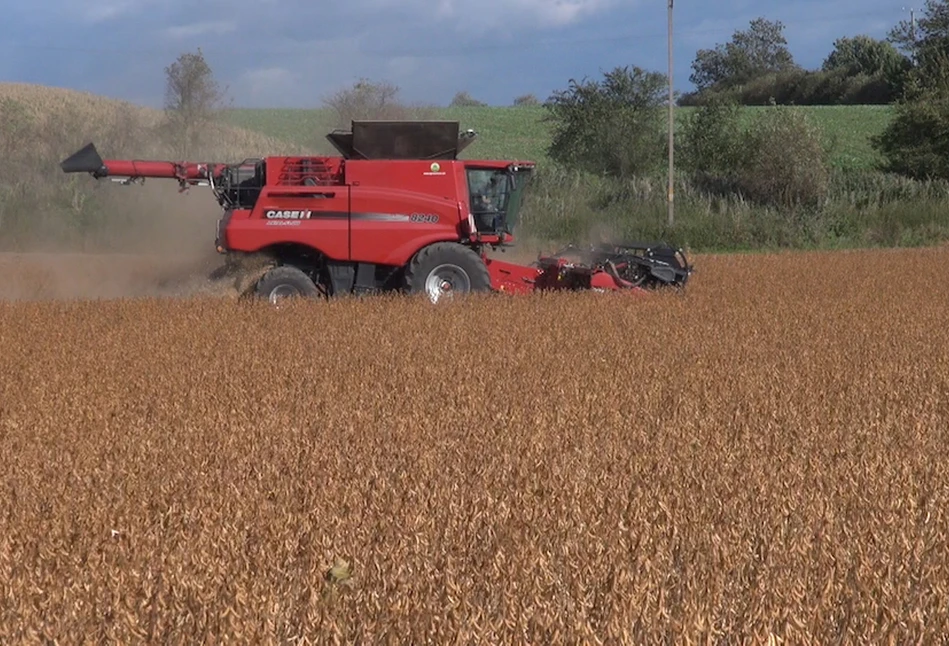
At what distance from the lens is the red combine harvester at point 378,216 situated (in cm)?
1311

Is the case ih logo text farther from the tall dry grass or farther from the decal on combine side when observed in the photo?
the tall dry grass

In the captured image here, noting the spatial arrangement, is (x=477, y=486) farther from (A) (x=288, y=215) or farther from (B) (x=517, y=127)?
(B) (x=517, y=127)

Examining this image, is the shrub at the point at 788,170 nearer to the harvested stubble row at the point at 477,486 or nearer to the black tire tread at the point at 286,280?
the black tire tread at the point at 286,280

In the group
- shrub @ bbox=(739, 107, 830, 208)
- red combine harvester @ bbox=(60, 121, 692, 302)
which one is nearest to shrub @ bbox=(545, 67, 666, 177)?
shrub @ bbox=(739, 107, 830, 208)

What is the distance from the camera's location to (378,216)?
13.1 m

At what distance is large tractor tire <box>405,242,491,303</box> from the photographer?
1314 cm

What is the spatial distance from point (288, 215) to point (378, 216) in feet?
3.09

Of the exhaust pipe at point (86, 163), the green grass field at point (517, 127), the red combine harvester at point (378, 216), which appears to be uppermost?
the green grass field at point (517, 127)

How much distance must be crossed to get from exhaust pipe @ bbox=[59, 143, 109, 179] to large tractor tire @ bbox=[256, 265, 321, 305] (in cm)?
216

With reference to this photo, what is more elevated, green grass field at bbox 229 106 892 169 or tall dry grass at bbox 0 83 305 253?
green grass field at bbox 229 106 892 169

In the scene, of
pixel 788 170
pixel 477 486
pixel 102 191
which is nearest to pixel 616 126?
pixel 788 170

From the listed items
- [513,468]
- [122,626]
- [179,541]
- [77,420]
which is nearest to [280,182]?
[77,420]

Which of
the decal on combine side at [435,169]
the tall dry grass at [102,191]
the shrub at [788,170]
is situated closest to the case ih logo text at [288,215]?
the decal on combine side at [435,169]

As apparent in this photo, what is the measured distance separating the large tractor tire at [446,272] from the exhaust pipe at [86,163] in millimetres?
3516
